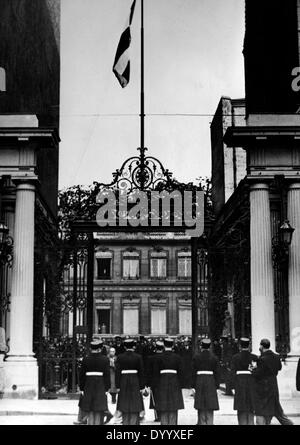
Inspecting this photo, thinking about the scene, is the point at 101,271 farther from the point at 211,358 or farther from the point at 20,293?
the point at 211,358

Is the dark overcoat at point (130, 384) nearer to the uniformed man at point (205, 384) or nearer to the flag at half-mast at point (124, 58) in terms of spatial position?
the uniformed man at point (205, 384)

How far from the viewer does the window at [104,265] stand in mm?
48875

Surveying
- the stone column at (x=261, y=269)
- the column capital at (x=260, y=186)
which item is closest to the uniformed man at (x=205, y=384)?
the stone column at (x=261, y=269)

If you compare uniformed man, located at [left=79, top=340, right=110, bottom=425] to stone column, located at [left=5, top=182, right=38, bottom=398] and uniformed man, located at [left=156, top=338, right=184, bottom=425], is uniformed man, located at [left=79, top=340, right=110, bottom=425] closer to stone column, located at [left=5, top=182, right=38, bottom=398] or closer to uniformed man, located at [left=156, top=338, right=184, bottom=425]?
uniformed man, located at [left=156, top=338, right=184, bottom=425]

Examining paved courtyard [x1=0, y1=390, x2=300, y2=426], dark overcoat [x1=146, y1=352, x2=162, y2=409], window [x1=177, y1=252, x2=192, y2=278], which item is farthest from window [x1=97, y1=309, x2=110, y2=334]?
dark overcoat [x1=146, y1=352, x2=162, y2=409]

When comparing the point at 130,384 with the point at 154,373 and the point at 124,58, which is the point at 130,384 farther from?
the point at 124,58

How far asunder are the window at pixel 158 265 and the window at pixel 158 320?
2.09 meters

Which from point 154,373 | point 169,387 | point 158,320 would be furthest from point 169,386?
point 158,320

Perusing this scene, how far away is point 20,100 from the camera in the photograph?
912 inches

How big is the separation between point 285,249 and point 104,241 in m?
31.0

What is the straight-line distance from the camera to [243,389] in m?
12.3

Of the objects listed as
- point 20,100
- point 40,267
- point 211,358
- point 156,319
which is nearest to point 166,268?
point 156,319

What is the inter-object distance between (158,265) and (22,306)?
33696 mm

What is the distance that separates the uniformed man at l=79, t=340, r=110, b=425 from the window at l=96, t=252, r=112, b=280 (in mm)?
36685
